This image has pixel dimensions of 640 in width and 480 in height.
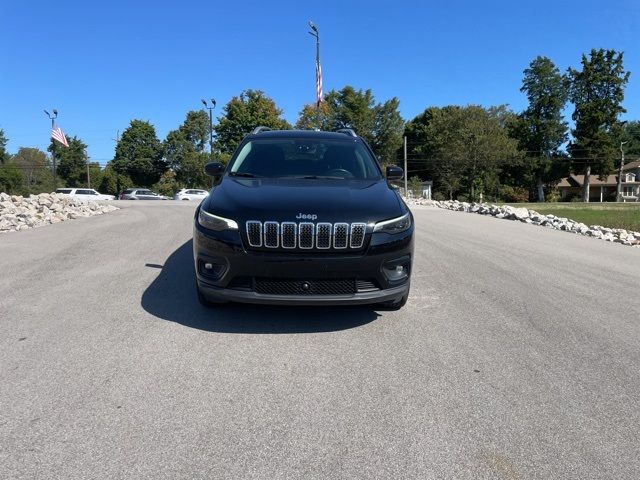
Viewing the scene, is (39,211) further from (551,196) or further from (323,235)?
(551,196)

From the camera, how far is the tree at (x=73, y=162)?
237ft

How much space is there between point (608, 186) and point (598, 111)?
105ft

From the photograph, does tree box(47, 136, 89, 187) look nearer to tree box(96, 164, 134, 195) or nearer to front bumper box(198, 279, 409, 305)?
tree box(96, 164, 134, 195)

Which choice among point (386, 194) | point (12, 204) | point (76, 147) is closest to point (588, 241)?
point (386, 194)

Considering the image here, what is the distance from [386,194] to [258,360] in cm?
196

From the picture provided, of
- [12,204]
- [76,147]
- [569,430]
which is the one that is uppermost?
[76,147]

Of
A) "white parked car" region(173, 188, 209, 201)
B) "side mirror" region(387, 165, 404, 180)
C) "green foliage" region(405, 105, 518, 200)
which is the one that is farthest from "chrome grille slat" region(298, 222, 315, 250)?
"green foliage" region(405, 105, 518, 200)

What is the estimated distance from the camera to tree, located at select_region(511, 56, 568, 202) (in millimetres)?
66625

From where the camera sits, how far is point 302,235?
3.87 meters

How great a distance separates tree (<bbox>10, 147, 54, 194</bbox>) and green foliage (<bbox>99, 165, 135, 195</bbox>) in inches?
261

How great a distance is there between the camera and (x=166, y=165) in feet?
236

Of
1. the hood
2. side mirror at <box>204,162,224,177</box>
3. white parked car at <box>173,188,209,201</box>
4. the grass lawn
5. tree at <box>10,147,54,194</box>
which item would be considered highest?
tree at <box>10,147,54,194</box>

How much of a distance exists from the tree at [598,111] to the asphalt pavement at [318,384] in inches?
2673

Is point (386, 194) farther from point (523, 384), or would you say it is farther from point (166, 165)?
point (166, 165)
